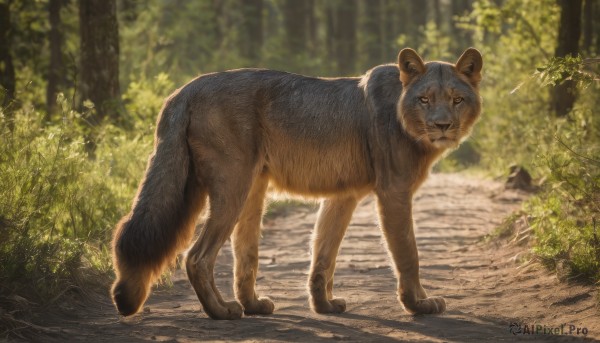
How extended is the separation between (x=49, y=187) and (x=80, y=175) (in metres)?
0.79

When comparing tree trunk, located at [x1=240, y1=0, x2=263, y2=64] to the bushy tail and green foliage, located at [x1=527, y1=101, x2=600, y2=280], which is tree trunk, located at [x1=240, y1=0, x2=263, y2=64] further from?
the bushy tail

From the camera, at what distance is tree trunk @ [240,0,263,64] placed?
29.9 meters

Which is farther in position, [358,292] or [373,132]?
[358,292]

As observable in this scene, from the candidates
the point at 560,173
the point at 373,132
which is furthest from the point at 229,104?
the point at 560,173

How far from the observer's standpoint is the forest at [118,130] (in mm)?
7066

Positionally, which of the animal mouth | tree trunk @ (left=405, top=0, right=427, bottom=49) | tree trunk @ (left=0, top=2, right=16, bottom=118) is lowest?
the animal mouth

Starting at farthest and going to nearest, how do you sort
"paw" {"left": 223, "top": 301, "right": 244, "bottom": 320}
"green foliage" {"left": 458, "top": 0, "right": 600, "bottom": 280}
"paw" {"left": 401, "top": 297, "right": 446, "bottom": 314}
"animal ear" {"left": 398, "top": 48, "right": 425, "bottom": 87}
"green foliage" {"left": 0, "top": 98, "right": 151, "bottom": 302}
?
"green foliage" {"left": 458, "top": 0, "right": 600, "bottom": 280} → "animal ear" {"left": 398, "top": 48, "right": 425, "bottom": 87} → "paw" {"left": 401, "top": 297, "right": 446, "bottom": 314} → "paw" {"left": 223, "top": 301, "right": 244, "bottom": 320} → "green foliage" {"left": 0, "top": 98, "right": 151, "bottom": 302}

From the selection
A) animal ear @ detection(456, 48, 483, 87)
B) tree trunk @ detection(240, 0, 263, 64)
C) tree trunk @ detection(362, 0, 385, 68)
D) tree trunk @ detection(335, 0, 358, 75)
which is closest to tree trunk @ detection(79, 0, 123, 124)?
animal ear @ detection(456, 48, 483, 87)

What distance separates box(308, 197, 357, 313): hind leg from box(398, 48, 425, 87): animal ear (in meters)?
1.16

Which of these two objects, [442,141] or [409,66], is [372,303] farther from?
[409,66]

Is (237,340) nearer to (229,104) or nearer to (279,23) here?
(229,104)

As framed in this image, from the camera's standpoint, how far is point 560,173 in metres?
8.26

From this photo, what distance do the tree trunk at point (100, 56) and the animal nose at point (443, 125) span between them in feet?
21.7

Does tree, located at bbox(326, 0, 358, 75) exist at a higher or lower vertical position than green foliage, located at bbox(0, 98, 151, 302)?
higher
